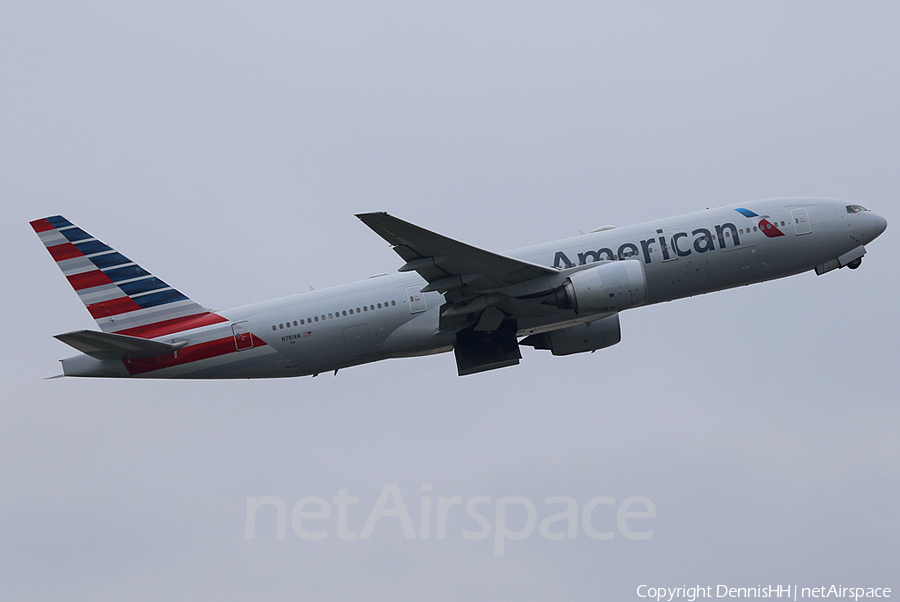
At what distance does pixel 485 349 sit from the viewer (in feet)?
107

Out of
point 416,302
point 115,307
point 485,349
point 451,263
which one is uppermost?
point 115,307

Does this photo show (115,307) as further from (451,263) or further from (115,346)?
(451,263)

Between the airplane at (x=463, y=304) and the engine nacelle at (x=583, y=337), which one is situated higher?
the airplane at (x=463, y=304)

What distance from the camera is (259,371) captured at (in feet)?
107

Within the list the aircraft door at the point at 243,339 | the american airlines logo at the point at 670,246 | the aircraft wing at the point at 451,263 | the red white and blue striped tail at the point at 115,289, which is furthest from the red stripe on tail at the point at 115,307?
the american airlines logo at the point at 670,246

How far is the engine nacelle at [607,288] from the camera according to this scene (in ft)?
98.3

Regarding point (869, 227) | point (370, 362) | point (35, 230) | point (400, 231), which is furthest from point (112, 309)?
point (869, 227)

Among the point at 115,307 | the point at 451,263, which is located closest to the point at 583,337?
the point at 451,263

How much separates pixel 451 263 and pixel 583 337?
775cm

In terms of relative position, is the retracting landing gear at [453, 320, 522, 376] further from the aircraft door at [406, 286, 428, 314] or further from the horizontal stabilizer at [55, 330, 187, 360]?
the horizontal stabilizer at [55, 330, 187, 360]

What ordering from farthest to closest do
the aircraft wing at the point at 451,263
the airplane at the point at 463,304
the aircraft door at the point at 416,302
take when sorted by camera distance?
1. the aircraft door at the point at 416,302
2. the airplane at the point at 463,304
3. the aircraft wing at the point at 451,263

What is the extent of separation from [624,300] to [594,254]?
2649 millimetres

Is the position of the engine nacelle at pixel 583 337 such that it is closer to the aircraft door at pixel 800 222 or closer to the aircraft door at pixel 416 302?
the aircraft door at pixel 416 302

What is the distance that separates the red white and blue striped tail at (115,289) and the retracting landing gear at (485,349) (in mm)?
9212
